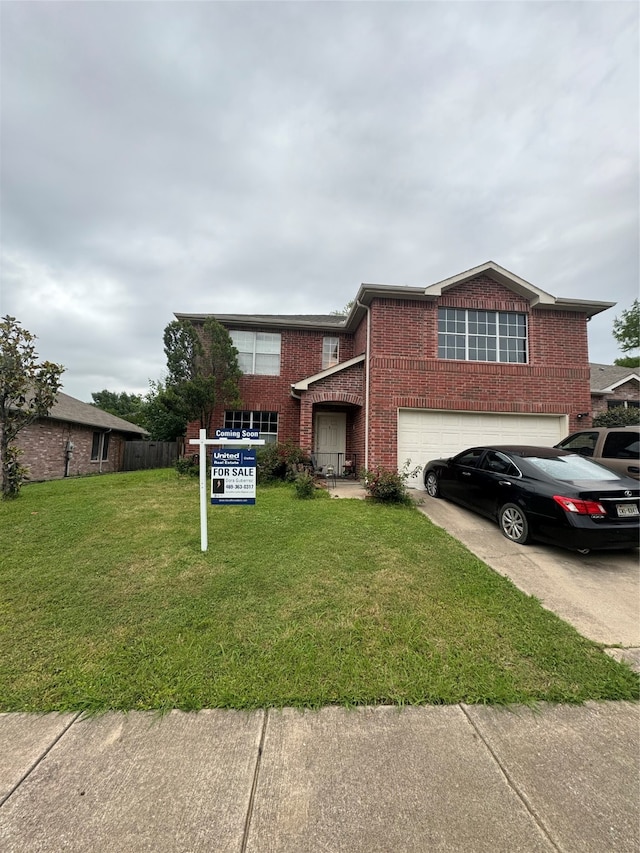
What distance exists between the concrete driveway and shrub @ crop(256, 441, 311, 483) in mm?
4876

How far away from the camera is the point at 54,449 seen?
15867mm

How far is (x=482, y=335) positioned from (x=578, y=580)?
764 cm

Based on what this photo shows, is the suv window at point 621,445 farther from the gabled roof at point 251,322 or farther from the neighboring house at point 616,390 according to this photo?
the neighboring house at point 616,390

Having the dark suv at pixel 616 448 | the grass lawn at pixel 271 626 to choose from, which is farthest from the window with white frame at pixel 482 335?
the grass lawn at pixel 271 626

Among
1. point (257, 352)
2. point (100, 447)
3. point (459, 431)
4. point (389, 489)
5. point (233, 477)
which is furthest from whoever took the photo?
point (100, 447)

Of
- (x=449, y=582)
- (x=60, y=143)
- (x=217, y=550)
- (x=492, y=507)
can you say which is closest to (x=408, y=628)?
(x=449, y=582)

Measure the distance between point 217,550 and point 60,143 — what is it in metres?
9.77

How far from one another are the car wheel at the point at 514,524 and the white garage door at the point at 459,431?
12.0 ft

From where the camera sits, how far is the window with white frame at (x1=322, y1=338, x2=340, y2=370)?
13508mm

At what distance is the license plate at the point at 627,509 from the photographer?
4.94 m

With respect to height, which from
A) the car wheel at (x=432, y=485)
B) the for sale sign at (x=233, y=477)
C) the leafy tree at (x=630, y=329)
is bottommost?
the car wheel at (x=432, y=485)

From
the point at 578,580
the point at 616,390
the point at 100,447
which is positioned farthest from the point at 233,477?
the point at 616,390

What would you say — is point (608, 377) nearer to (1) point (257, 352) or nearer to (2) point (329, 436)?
(2) point (329, 436)

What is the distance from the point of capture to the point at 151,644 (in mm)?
3074
